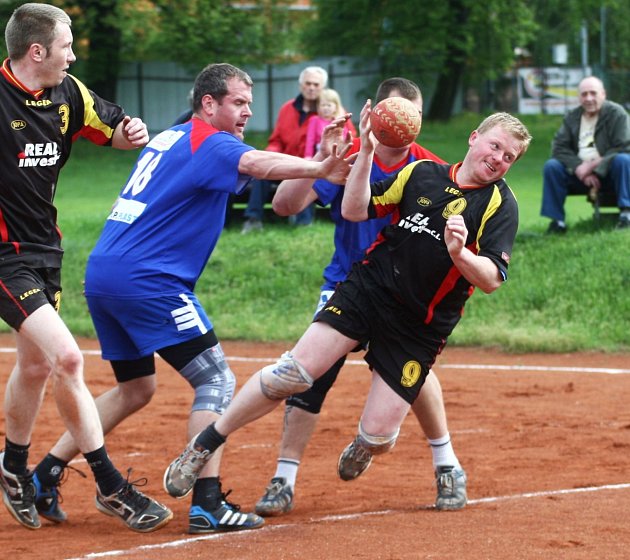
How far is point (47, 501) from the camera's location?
6.46 meters

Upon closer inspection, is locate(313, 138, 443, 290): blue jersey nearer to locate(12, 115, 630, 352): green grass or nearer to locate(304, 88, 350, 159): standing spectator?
locate(12, 115, 630, 352): green grass

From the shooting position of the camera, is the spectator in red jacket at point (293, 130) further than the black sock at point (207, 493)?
Yes

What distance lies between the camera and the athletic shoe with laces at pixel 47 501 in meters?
6.45

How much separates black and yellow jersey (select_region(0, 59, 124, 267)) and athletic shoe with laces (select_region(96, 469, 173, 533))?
1253 millimetres

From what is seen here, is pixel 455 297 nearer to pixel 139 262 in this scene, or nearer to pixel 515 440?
pixel 139 262

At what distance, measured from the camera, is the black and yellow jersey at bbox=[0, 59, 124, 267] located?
19.5 feet

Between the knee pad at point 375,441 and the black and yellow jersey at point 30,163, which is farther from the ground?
the black and yellow jersey at point 30,163

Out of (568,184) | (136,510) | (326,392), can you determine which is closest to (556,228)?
(568,184)

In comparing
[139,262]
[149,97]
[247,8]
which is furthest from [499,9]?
[139,262]

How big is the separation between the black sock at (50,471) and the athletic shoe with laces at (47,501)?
2 cm

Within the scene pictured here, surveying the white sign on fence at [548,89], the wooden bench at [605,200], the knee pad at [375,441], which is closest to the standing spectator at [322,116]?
the wooden bench at [605,200]

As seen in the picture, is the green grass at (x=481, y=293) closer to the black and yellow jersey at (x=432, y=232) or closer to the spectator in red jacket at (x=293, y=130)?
the spectator in red jacket at (x=293, y=130)

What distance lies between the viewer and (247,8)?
3412 cm

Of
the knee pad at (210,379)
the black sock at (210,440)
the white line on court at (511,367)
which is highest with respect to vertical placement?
the knee pad at (210,379)
